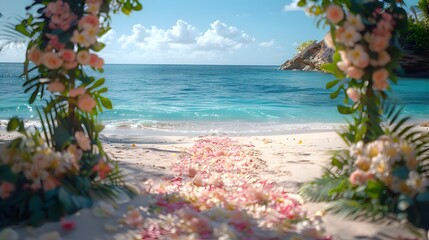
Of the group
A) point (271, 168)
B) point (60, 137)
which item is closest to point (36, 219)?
point (60, 137)

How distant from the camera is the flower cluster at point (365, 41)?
261 cm

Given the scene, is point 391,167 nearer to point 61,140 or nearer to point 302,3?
point 302,3

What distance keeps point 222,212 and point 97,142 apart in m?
1.19

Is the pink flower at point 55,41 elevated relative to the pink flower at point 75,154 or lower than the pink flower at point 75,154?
elevated

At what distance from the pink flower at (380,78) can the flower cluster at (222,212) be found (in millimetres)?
1091

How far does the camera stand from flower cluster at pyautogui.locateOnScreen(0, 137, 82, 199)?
2.35 metres

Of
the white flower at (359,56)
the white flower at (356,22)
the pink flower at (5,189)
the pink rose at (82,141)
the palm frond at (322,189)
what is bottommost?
the palm frond at (322,189)

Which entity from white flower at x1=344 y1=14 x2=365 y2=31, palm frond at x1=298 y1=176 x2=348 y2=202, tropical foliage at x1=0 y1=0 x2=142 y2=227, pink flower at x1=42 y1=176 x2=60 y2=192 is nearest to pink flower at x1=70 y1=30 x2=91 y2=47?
tropical foliage at x1=0 y1=0 x2=142 y2=227

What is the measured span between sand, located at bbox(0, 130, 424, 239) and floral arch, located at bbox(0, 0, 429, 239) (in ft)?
0.36

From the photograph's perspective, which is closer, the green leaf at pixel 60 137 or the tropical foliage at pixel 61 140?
the tropical foliage at pixel 61 140

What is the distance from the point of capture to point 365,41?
2660mm

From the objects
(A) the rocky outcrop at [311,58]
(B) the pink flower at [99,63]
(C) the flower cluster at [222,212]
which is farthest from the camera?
(A) the rocky outcrop at [311,58]

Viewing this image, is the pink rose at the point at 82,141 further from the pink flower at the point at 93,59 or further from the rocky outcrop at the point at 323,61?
the rocky outcrop at the point at 323,61

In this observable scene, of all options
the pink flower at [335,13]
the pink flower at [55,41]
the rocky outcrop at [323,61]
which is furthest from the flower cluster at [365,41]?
the pink flower at [55,41]
